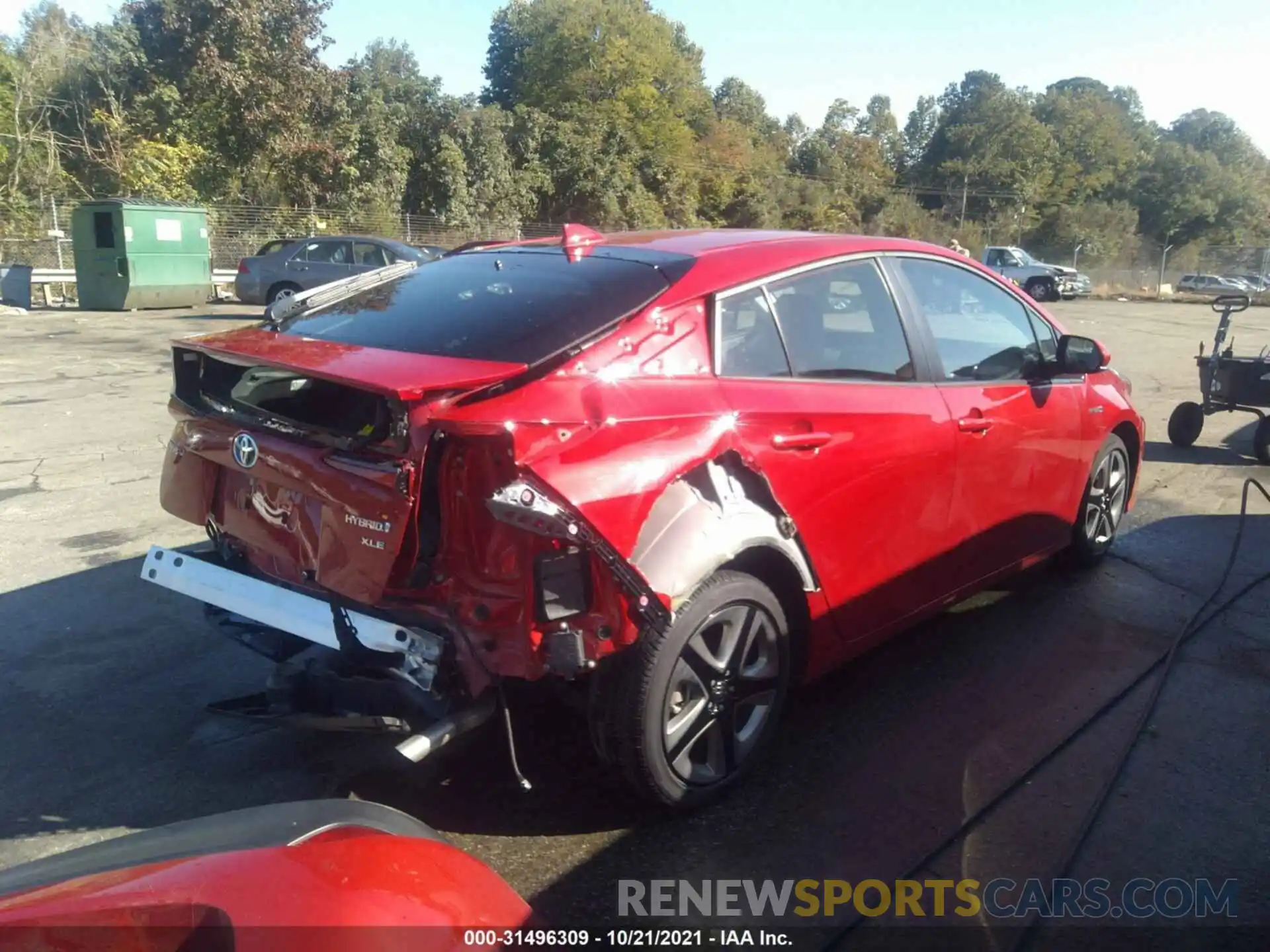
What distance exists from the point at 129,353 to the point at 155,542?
30.7ft

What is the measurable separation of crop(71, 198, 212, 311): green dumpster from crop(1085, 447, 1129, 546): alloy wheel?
1954cm

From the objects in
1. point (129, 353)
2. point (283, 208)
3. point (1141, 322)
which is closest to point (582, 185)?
point (283, 208)

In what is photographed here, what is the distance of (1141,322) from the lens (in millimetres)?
25188

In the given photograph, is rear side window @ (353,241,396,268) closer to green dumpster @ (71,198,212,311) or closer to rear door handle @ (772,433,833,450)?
green dumpster @ (71,198,212,311)

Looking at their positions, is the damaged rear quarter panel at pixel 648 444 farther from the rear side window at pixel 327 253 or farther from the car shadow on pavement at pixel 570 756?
the rear side window at pixel 327 253

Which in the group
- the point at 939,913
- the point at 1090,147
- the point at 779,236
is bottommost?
the point at 939,913

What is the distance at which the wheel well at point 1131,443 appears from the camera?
543 centimetres

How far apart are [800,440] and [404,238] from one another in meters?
30.8

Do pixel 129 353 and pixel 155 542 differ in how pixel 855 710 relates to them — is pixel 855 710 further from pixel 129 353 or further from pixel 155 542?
pixel 129 353

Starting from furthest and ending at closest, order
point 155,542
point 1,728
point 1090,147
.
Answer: point 1090,147, point 155,542, point 1,728

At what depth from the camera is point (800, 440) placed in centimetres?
Result: 331

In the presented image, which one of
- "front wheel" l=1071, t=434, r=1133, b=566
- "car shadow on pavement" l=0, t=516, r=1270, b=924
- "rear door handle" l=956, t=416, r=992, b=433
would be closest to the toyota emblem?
"car shadow on pavement" l=0, t=516, r=1270, b=924

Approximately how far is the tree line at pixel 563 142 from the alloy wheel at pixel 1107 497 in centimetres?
3052

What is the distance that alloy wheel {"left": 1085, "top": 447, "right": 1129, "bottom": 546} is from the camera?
17.3ft
